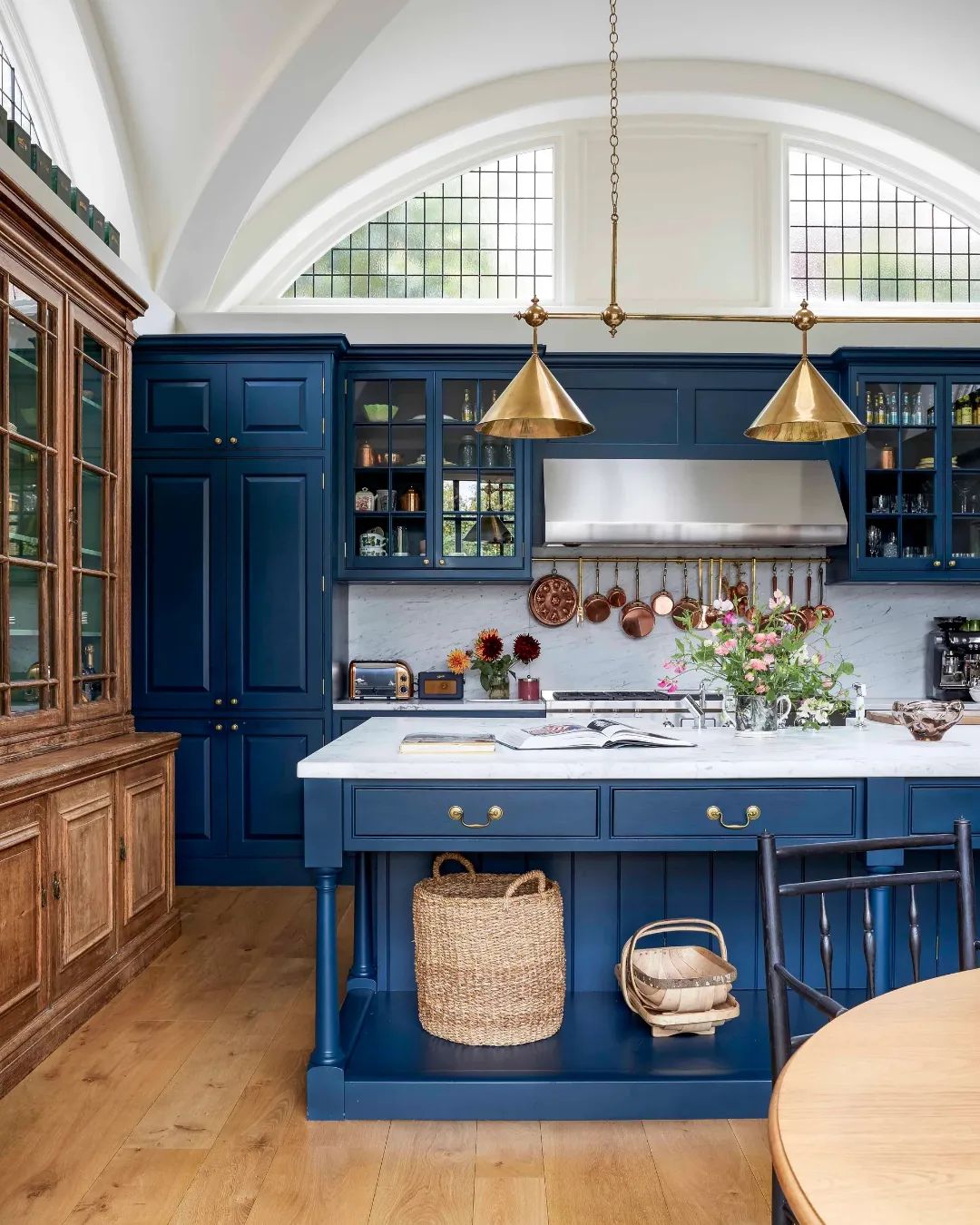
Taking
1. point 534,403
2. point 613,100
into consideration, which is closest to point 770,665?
point 534,403

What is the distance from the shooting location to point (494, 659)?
535cm

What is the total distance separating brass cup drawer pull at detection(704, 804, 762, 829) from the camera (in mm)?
2512

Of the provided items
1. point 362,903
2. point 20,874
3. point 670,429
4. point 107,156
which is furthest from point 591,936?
point 107,156

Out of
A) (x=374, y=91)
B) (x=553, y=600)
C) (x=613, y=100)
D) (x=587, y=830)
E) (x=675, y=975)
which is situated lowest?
(x=675, y=975)

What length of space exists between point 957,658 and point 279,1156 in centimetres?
429

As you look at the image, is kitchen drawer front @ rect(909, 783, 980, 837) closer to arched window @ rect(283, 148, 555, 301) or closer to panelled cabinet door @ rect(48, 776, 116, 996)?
panelled cabinet door @ rect(48, 776, 116, 996)

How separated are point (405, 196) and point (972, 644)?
3.84m

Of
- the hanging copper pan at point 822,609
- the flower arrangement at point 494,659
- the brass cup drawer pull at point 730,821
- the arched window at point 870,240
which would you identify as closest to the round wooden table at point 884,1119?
the brass cup drawer pull at point 730,821

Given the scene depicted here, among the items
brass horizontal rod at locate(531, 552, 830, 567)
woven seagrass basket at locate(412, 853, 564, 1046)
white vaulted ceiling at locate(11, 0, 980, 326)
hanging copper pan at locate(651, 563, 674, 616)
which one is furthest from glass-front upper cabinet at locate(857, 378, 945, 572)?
woven seagrass basket at locate(412, 853, 564, 1046)

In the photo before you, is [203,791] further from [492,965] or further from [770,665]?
[770,665]

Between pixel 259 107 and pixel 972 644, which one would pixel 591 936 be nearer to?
pixel 972 644

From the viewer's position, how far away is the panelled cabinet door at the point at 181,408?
4.90 m

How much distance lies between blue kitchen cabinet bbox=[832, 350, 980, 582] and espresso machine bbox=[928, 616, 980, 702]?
0.36 metres

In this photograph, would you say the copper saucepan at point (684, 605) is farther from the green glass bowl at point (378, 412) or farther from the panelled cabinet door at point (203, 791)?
the panelled cabinet door at point (203, 791)
